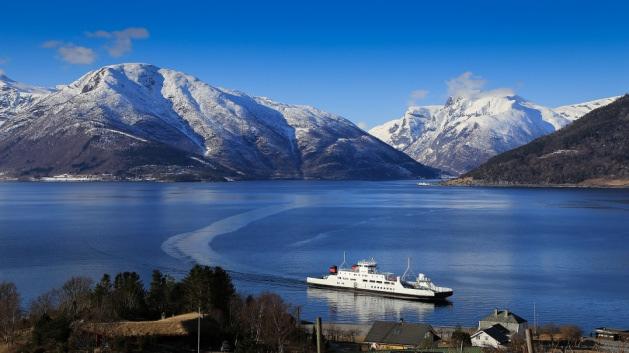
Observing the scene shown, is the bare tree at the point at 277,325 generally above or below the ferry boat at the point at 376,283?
above

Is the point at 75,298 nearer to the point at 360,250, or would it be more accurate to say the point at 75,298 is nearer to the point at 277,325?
the point at 277,325

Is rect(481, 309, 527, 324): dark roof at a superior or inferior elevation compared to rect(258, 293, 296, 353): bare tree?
inferior

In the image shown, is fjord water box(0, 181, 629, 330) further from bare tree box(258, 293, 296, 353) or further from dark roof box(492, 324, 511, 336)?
bare tree box(258, 293, 296, 353)

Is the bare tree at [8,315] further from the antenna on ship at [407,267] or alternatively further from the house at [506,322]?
the antenna on ship at [407,267]

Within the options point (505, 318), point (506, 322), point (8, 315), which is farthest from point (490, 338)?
point (8, 315)

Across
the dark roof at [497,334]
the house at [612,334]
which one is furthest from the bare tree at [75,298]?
the house at [612,334]

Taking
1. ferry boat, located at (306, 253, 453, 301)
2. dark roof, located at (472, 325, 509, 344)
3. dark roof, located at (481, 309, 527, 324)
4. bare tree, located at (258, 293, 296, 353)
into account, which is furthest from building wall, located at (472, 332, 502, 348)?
ferry boat, located at (306, 253, 453, 301)
